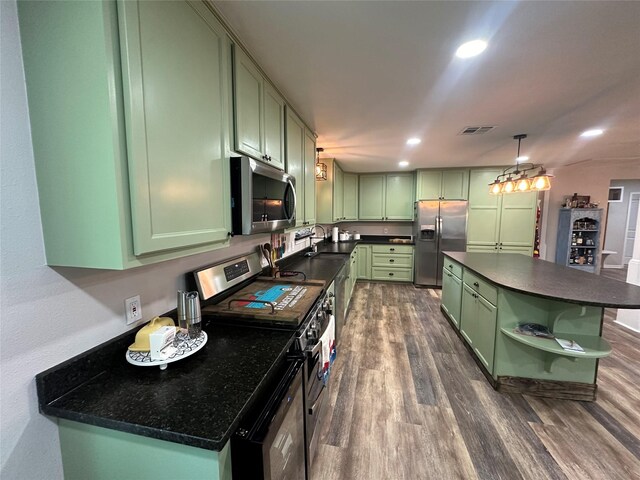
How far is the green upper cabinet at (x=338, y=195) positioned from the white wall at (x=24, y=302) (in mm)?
3898

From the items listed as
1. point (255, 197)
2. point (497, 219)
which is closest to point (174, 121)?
point (255, 197)

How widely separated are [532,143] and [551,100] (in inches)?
62.1

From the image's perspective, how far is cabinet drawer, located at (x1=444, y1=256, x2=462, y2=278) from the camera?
313 cm

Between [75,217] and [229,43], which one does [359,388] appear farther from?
[229,43]

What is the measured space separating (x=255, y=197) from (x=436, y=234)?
4.37 m

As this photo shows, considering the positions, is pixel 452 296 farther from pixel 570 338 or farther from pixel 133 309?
pixel 133 309

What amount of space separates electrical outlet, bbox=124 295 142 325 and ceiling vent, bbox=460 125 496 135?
3.18 m

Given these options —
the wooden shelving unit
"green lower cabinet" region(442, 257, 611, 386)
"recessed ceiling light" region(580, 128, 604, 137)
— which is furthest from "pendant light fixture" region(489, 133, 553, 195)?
the wooden shelving unit

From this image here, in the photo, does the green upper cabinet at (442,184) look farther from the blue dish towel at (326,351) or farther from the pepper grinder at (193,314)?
the pepper grinder at (193,314)

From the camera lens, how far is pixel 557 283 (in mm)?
2080

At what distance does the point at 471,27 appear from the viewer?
1.27 metres

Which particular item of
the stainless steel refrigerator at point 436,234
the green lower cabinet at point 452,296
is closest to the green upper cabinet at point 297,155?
the green lower cabinet at point 452,296

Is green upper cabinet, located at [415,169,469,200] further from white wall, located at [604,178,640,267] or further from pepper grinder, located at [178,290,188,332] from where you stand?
white wall, located at [604,178,640,267]

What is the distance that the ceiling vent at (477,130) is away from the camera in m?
2.72
